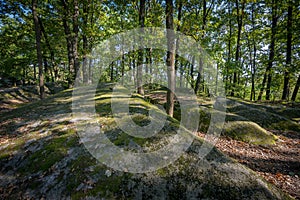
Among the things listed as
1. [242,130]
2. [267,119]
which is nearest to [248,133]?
[242,130]

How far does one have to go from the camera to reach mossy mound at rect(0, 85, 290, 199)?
224 centimetres

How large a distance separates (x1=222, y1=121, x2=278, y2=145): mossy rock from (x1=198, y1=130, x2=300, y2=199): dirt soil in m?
0.24

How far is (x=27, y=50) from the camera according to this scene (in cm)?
1462

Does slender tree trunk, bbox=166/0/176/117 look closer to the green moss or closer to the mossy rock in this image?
the mossy rock

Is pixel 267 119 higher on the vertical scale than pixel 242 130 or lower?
higher

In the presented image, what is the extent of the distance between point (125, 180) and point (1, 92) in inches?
617

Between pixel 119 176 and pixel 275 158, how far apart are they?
16.8ft

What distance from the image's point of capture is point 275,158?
4.99 m

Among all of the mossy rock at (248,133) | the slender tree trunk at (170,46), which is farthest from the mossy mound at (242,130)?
the slender tree trunk at (170,46)

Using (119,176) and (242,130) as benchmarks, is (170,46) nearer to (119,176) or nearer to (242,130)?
(242,130)

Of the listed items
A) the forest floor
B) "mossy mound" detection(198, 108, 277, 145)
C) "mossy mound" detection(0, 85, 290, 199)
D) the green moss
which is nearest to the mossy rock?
"mossy mound" detection(198, 108, 277, 145)

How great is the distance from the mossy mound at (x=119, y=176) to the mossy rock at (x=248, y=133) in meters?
4.10

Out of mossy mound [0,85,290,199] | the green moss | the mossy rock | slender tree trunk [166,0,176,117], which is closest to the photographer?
mossy mound [0,85,290,199]

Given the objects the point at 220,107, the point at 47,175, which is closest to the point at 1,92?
the point at 47,175
